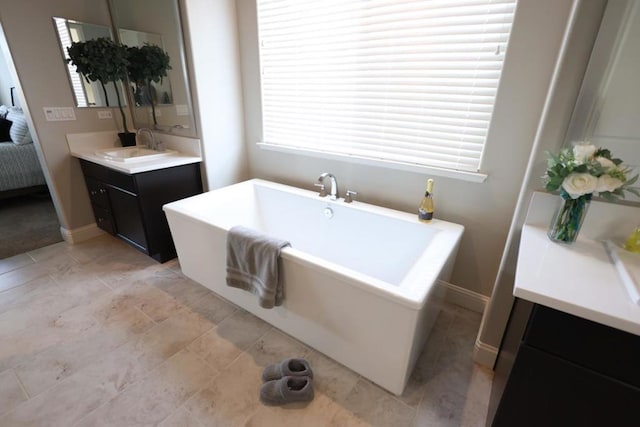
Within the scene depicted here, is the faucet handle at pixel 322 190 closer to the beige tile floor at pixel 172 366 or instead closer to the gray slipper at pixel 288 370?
the beige tile floor at pixel 172 366

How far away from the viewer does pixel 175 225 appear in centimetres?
203

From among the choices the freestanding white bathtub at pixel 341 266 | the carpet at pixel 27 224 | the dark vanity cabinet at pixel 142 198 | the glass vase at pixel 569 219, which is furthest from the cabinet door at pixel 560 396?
the carpet at pixel 27 224

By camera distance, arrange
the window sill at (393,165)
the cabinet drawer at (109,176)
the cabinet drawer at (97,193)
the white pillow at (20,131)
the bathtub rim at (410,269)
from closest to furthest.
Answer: the bathtub rim at (410,269), the window sill at (393,165), the cabinet drawer at (109,176), the cabinet drawer at (97,193), the white pillow at (20,131)

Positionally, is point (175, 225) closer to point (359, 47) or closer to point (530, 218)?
point (359, 47)

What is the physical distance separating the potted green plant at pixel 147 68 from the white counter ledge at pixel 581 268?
106 inches

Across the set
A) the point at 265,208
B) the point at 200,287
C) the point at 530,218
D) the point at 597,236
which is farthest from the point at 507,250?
the point at 200,287

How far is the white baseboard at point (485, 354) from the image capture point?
5.00 feet

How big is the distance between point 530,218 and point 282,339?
140 cm

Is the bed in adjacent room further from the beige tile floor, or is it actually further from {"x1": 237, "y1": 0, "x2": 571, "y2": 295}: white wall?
{"x1": 237, "y1": 0, "x2": 571, "y2": 295}: white wall

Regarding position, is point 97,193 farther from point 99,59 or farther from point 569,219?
point 569,219

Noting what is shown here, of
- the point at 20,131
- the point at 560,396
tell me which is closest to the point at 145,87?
the point at 20,131

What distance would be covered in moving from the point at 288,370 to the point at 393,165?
135 centimetres

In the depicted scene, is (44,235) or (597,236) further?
(44,235)

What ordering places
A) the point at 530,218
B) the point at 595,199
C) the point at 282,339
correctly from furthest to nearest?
the point at 282,339 → the point at 530,218 → the point at 595,199
